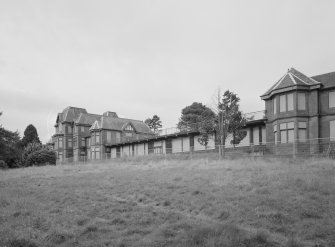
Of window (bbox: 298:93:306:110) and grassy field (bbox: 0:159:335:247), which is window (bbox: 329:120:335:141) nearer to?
window (bbox: 298:93:306:110)

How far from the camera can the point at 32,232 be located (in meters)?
9.52

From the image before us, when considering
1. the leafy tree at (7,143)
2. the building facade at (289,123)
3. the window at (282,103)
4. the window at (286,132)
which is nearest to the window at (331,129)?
the building facade at (289,123)

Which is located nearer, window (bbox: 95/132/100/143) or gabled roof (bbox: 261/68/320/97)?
gabled roof (bbox: 261/68/320/97)

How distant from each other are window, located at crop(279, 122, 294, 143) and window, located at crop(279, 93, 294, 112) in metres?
1.39

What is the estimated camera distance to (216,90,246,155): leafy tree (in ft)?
101

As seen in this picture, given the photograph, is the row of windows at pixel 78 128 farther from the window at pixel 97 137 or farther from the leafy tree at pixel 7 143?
the leafy tree at pixel 7 143

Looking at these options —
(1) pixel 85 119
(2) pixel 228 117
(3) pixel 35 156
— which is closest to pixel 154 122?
(1) pixel 85 119

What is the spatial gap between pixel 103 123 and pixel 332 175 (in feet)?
151

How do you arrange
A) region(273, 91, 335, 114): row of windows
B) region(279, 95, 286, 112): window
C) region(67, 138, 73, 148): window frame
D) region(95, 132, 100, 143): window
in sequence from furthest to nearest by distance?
1. region(67, 138, 73, 148): window frame
2. region(95, 132, 100, 143): window
3. region(279, 95, 286, 112): window
4. region(273, 91, 335, 114): row of windows

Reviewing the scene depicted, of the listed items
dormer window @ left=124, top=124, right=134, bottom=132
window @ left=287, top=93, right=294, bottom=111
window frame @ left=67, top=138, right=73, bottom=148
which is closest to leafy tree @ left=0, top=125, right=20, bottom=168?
dormer window @ left=124, top=124, right=134, bottom=132

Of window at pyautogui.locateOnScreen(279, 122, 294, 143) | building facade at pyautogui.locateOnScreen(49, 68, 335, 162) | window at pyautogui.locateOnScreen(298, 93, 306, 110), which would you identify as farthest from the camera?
window at pyautogui.locateOnScreen(298, 93, 306, 110)

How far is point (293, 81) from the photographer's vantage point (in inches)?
1152

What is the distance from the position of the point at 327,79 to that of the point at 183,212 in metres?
24.3

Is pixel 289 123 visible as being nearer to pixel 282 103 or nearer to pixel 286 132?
pixel 286 132
